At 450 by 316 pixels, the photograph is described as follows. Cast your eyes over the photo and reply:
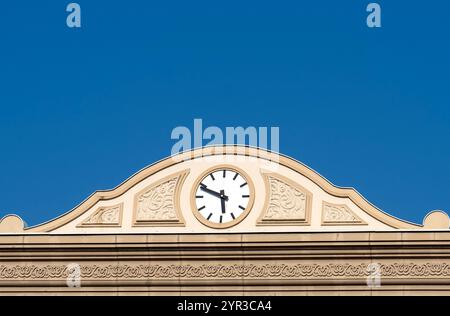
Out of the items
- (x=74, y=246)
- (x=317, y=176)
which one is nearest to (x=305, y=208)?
(x=317, y=176)

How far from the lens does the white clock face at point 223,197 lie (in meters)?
20.3

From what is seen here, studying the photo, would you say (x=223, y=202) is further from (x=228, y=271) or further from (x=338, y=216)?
(x=338, y=216)

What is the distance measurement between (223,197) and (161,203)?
98cm

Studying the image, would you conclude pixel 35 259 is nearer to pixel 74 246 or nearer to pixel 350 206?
pixel 74 246

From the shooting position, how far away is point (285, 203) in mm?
20297

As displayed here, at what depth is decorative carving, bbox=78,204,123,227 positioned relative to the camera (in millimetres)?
20406

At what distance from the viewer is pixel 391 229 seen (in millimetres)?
19766

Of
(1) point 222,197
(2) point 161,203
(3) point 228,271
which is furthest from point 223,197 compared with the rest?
(3) point 228,271

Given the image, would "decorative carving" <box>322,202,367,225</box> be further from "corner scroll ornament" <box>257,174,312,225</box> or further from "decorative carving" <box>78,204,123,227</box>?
"decorative carving" <box>78,204,123,227</box>

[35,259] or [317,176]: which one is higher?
[317,176]

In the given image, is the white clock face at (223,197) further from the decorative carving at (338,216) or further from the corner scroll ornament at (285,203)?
the decorative carving at (338,216)

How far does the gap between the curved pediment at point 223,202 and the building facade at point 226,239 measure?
0.02m

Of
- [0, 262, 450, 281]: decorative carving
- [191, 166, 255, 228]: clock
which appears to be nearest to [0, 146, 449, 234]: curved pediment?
[191, 166, 255, 228]: clock
